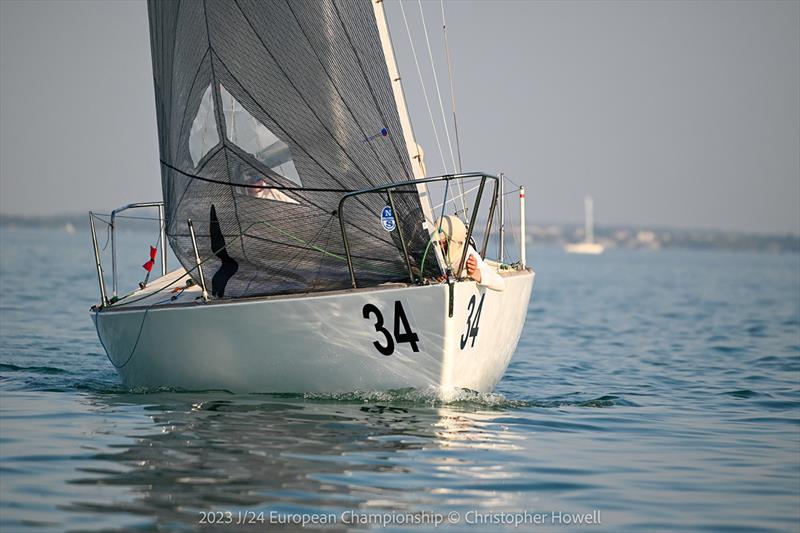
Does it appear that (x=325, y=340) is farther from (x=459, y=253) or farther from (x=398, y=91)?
(x=398, y=91)

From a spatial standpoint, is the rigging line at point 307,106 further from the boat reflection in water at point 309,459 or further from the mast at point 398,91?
the boat reflection in water at point 309,459

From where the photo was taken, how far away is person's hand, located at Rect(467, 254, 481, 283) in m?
7.93

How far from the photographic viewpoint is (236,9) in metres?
8.51

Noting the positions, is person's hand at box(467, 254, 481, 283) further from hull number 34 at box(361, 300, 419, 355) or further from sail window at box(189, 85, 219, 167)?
sail window at box(189, 85, 219, 167)

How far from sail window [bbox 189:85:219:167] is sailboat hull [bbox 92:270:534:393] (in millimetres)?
1256

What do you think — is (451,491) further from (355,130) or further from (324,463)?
(355,130)

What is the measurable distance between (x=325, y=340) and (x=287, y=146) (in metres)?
1.67

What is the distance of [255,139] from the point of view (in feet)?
28.2

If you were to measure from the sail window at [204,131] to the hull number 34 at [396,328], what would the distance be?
7.01 ft

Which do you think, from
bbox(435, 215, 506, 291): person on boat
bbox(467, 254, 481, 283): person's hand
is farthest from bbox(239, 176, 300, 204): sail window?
Result: bbox(467, 254, 481, 283): person's hand

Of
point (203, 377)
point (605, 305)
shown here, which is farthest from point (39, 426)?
point (605, 305)

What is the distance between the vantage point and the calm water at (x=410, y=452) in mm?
5355

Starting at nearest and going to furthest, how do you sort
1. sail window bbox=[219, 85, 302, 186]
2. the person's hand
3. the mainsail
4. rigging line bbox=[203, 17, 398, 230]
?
1. the person's hand
2. the mainsail
3. rigging line bbox=[203, 17, 398, 230]
4. sail window bbox=[219, 85, 302, 186]

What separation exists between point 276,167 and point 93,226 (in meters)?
2.25
